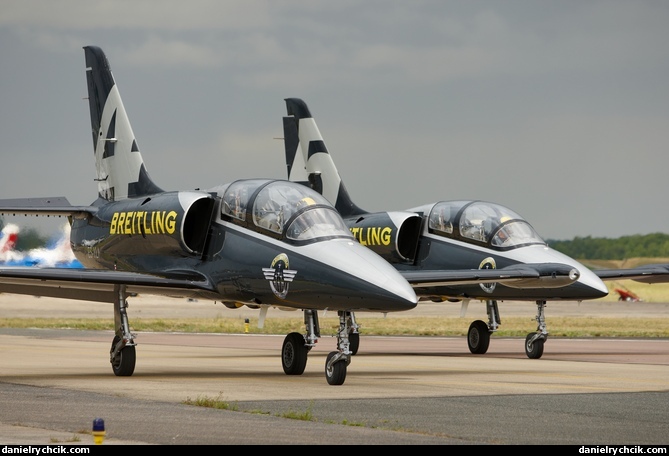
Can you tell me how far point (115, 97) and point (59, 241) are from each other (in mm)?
14803

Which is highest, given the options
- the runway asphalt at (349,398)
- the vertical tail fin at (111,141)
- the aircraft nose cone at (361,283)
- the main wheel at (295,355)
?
the vertical tail fin at (111,141)

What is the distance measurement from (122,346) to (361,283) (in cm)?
453

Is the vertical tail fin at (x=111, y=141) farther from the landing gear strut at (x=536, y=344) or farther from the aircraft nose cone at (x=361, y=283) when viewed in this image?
the landing gear strut at (x=536, y=344)

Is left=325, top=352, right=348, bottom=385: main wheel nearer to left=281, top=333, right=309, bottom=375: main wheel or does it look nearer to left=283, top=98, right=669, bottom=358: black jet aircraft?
left=281, top=333, right=309, bottom=375: main wheel

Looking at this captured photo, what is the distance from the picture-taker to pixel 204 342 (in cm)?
3416

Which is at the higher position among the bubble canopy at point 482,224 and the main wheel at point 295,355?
the bubble canopy at point 482,224

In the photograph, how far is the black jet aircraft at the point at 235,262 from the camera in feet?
58.2

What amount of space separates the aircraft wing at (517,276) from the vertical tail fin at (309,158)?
7.75 metres

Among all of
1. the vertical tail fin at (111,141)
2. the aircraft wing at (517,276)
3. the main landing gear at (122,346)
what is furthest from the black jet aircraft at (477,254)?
the main landing gear at (122,346)

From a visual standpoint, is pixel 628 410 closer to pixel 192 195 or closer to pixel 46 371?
pixel 192 195

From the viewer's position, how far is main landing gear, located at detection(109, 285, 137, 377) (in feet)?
64.4

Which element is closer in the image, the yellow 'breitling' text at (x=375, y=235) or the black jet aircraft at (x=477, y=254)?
the black jet aircraft at (x=477, y=254)

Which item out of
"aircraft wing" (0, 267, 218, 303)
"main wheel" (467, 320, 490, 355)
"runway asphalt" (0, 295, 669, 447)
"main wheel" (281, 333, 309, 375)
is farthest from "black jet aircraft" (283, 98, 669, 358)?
"aircraft wing" (0, 267, 218, 303)
